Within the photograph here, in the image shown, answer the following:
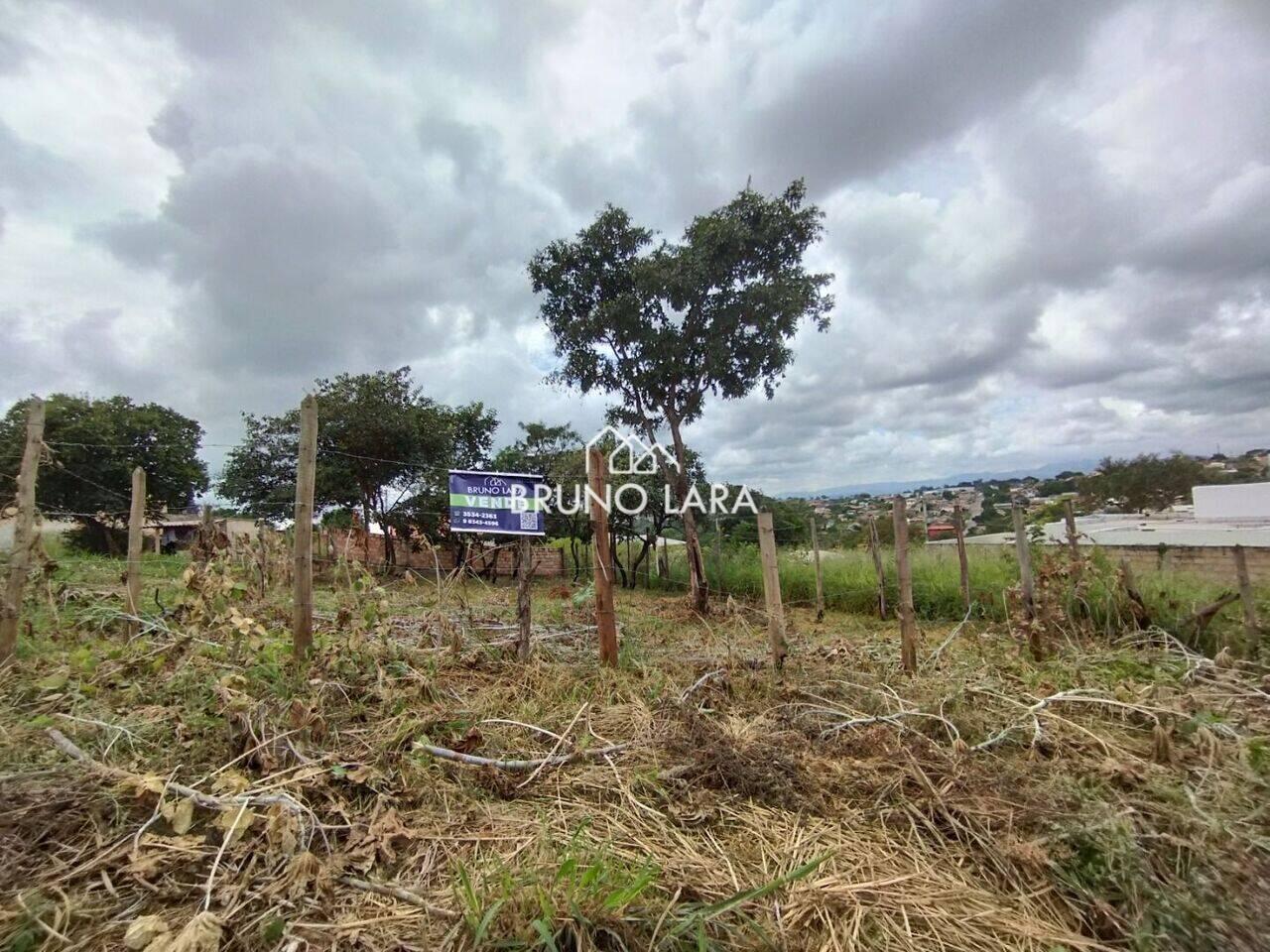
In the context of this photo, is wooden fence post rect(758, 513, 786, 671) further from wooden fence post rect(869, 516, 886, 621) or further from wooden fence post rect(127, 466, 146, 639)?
wooden fence post rect(869, 516, 886, 621)

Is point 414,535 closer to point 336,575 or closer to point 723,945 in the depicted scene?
point 336,575

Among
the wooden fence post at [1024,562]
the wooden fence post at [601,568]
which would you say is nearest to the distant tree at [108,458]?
the wooden fence post at [601,568]

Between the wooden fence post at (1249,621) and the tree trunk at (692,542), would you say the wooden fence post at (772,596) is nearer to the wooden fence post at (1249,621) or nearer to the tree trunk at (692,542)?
the wooden fence post at (1249,621)

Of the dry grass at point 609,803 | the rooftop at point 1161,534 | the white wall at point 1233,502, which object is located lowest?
the dry grass at point 609,803

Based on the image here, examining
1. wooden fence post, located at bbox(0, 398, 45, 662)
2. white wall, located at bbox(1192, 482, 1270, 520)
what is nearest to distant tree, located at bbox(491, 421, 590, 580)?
wooden fence post, located at bbox(0, 398, 45, 662)

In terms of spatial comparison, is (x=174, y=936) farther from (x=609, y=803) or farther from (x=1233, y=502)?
(x=1233, y=502)

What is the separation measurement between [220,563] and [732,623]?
513 cm

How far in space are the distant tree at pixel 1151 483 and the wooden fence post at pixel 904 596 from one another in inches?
748

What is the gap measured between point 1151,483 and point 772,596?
22415 millimetres

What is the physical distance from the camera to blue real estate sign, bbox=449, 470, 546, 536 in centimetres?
392

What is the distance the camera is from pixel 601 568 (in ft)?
12.7

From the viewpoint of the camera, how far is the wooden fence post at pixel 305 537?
324 centimetres

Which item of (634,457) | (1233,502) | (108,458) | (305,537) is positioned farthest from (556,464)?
(1233,502)

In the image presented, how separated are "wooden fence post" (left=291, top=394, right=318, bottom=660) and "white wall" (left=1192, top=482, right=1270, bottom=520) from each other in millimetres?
18460
